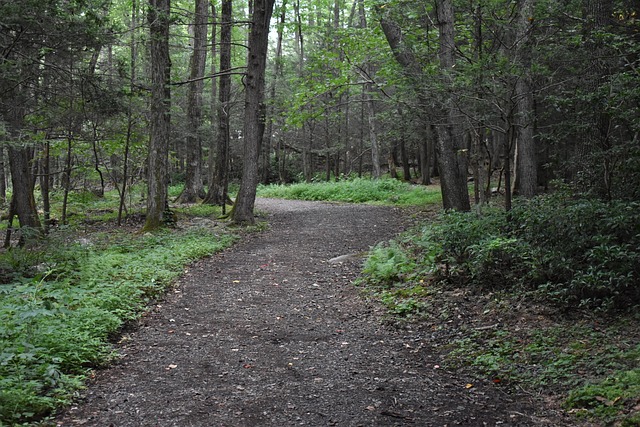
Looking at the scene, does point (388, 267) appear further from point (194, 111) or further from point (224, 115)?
point (194, 111)

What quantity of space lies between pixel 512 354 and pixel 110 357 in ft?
12.8

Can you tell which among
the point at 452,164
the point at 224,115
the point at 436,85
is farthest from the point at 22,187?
the point at 452,164

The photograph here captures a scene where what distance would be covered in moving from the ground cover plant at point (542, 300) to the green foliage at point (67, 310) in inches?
133

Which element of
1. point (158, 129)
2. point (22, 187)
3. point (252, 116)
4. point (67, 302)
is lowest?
Answer: point (67, 302)

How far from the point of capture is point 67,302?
18.8 feet

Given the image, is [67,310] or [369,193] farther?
[369,193]

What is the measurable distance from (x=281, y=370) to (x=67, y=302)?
A: 9.20ft

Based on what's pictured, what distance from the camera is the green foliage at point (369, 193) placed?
62.2 feet

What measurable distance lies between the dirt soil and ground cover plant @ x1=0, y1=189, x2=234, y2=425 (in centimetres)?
23

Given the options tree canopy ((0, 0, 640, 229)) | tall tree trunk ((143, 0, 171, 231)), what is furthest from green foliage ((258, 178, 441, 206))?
tall tree trunk ((143, 0, 171, 231))

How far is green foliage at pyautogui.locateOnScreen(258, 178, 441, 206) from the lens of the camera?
19.0 m

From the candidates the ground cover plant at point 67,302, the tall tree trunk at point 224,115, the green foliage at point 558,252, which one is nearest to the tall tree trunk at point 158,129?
the ground cover plant at point 67,302

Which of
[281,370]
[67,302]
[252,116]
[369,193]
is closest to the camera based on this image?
[281,370]

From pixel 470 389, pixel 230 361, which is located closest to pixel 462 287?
pixel 470 389
